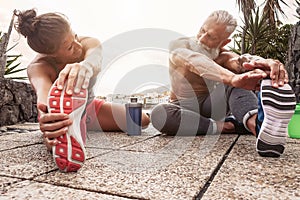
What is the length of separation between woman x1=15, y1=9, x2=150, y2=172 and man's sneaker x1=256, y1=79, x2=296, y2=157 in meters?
0.65

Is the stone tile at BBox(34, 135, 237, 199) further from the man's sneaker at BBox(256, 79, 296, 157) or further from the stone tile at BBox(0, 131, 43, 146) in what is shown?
the stone tile at BBox(0, 131, 43, 146)

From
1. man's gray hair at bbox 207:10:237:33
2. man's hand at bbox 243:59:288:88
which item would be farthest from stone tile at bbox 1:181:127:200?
man's gray hair at bbox 207:10:237:33

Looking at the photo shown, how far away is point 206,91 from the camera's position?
1813mm

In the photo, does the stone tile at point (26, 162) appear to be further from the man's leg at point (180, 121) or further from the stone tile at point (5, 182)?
the man's leg at point (180, 121)

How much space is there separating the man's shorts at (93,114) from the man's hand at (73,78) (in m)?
1.04

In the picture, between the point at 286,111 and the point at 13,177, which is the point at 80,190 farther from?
the point at 286,111

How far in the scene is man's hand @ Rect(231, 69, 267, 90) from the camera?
1031 mm

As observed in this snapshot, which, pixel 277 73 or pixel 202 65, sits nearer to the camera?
pixel 277 73

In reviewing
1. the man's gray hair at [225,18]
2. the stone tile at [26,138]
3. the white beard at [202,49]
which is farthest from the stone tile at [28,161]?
the man's gray hair at [225,18]

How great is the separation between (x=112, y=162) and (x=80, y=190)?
311 millimetres

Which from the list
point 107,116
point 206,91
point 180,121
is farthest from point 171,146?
Result: point 107,116

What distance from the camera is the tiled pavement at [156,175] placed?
65cm

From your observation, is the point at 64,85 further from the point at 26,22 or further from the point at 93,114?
the point at 93,114

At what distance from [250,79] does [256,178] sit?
454mm
